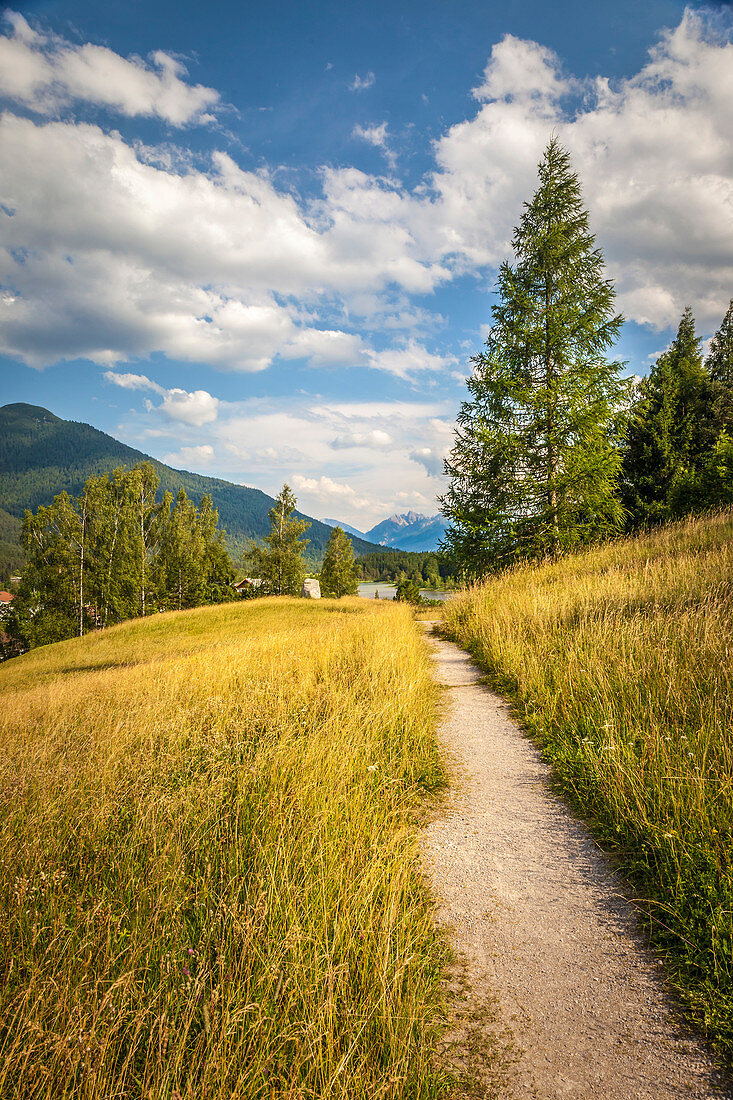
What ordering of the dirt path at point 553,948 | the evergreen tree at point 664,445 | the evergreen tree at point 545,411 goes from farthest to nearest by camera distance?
the evergreen tree at point 664,445 < the evergreen tree at point 545,411 < the dirt path at point 553,948

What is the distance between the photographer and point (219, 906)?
2332 mm

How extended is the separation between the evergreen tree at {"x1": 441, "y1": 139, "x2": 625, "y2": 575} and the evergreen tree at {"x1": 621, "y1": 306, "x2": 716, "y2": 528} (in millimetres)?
6227

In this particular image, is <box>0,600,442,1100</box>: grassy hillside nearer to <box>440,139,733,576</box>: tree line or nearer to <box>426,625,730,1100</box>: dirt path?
<box>426,625,730,1100</box>: dirt path

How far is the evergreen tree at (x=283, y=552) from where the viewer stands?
1640 inches

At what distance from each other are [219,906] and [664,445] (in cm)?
2293

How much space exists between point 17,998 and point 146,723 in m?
3.22

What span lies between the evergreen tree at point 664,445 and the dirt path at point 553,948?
18.2 m

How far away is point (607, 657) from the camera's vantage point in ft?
18.7

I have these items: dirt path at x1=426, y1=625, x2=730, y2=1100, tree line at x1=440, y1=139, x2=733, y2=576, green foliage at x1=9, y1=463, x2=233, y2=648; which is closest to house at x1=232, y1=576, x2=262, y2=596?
green foliage at x1=9, y1=463, x2=233, y2=648

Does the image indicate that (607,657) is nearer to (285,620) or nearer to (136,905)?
(136,905)

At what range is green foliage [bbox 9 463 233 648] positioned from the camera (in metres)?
37.7

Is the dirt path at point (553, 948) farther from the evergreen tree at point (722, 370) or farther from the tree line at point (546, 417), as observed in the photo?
the evergreen tree at point (722, 370)

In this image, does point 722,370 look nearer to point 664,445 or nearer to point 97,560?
point 664,445

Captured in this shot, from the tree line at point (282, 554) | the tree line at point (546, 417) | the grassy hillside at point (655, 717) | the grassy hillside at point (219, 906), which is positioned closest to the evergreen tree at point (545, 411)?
the tree line at point (546, 417)
